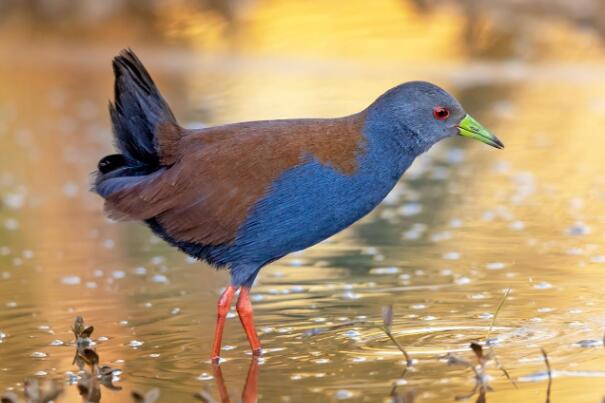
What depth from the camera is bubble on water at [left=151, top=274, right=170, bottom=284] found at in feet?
27.4

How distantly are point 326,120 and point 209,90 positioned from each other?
408 inches

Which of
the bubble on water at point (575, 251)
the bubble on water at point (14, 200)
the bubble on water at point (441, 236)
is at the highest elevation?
the bubble on water at point (14, 200)

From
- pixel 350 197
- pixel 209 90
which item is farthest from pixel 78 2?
→ pixel 350 197

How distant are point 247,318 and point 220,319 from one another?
0.13 metres

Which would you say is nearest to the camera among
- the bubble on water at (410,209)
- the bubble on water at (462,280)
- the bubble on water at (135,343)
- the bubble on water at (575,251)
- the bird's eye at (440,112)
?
the bird's eye at (440,112)

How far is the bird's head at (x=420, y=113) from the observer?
21.3ft

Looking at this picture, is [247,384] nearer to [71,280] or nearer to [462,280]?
[462,280]

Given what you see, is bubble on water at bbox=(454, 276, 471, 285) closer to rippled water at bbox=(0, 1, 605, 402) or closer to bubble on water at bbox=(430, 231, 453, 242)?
rippled water at bbox=(0, 1, 605, 402)

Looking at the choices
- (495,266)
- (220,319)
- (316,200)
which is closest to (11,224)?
(495,266)

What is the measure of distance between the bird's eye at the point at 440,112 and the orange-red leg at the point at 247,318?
4.11 feet

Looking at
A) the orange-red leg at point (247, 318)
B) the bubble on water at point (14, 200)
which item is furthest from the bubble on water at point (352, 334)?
the bubble on water at point (14, 200)

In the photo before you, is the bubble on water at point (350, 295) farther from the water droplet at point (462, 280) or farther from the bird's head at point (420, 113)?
the bird's head at point (420, 113)

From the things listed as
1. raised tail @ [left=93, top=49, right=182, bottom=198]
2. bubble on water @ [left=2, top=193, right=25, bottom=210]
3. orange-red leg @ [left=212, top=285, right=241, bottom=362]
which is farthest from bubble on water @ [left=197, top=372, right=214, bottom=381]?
bubble on water @ [left=2, top=193, right=25, bottom=210]

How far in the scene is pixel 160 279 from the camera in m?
8.41
